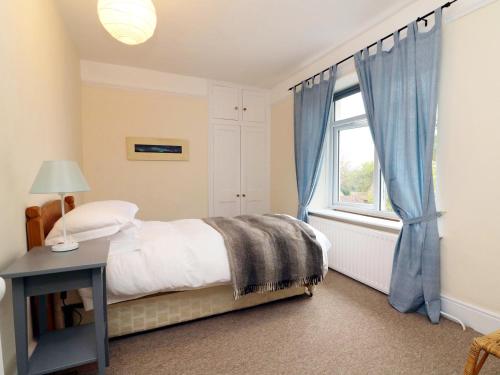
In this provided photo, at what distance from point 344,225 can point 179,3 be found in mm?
2733

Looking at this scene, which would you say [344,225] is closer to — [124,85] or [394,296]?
[394,296]

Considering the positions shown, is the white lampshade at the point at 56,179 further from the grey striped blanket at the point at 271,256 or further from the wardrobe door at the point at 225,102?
the wardrobe door at the point at 225,102

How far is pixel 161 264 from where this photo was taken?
179 cm

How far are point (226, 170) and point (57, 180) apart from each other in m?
3.03

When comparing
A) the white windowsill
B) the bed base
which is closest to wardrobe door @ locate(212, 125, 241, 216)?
the white windowsill

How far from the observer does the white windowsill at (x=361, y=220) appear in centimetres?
252

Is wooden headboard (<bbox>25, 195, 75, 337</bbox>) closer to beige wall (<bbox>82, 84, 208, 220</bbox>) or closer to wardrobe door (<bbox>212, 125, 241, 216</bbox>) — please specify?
beige wall (<bbox>82, 84, 208, 220</bbox>)

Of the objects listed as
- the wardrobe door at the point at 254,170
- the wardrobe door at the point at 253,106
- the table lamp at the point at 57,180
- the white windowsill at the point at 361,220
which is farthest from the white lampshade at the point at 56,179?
the wardrobe door at the point at 253,106

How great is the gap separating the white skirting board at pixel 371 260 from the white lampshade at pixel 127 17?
2597 mm

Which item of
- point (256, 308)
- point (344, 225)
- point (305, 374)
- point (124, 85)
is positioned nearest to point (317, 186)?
point (344, 225)

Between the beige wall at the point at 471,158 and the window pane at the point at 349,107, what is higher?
the window pane at the point at 349,107

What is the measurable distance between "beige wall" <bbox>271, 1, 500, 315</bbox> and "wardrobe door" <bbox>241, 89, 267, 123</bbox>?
9.14 ft

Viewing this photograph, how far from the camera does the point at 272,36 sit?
287 centimetres

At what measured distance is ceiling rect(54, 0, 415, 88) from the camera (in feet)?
7.73
